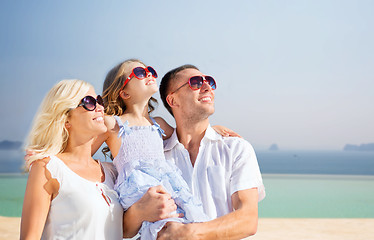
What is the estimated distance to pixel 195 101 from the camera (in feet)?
11.5

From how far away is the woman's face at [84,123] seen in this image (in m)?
2.97

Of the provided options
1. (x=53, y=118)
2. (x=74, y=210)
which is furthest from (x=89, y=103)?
(x=74, y=210)

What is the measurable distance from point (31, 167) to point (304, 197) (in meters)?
19.9

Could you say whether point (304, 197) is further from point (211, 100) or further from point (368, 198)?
point (211, 100)

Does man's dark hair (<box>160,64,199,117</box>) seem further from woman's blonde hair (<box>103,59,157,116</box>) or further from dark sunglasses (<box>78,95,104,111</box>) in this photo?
dark sunglasses (<box>78,95,104,111</box>)

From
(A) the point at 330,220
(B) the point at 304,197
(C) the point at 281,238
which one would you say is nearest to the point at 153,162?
(C) the point at 281,238

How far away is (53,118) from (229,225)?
1340 mm

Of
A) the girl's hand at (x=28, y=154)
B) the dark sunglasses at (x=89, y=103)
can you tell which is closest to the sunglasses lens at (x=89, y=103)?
the dark sunglasses at (x=89, y=103)

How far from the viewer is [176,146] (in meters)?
3.57

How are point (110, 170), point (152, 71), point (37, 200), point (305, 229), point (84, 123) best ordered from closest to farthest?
1. point (37, 200)
2. point (84, 123)
3. point (110, 170)
4. point (152, 71)
5. point (305, 229)

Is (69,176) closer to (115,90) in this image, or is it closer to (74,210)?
(74,210)

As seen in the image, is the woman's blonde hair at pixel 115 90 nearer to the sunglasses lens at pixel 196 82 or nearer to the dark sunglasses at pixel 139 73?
the dark sunglasses at pixel 139 73

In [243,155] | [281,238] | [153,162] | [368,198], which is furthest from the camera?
[368,198]

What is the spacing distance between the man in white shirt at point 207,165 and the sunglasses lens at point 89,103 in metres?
0.67
